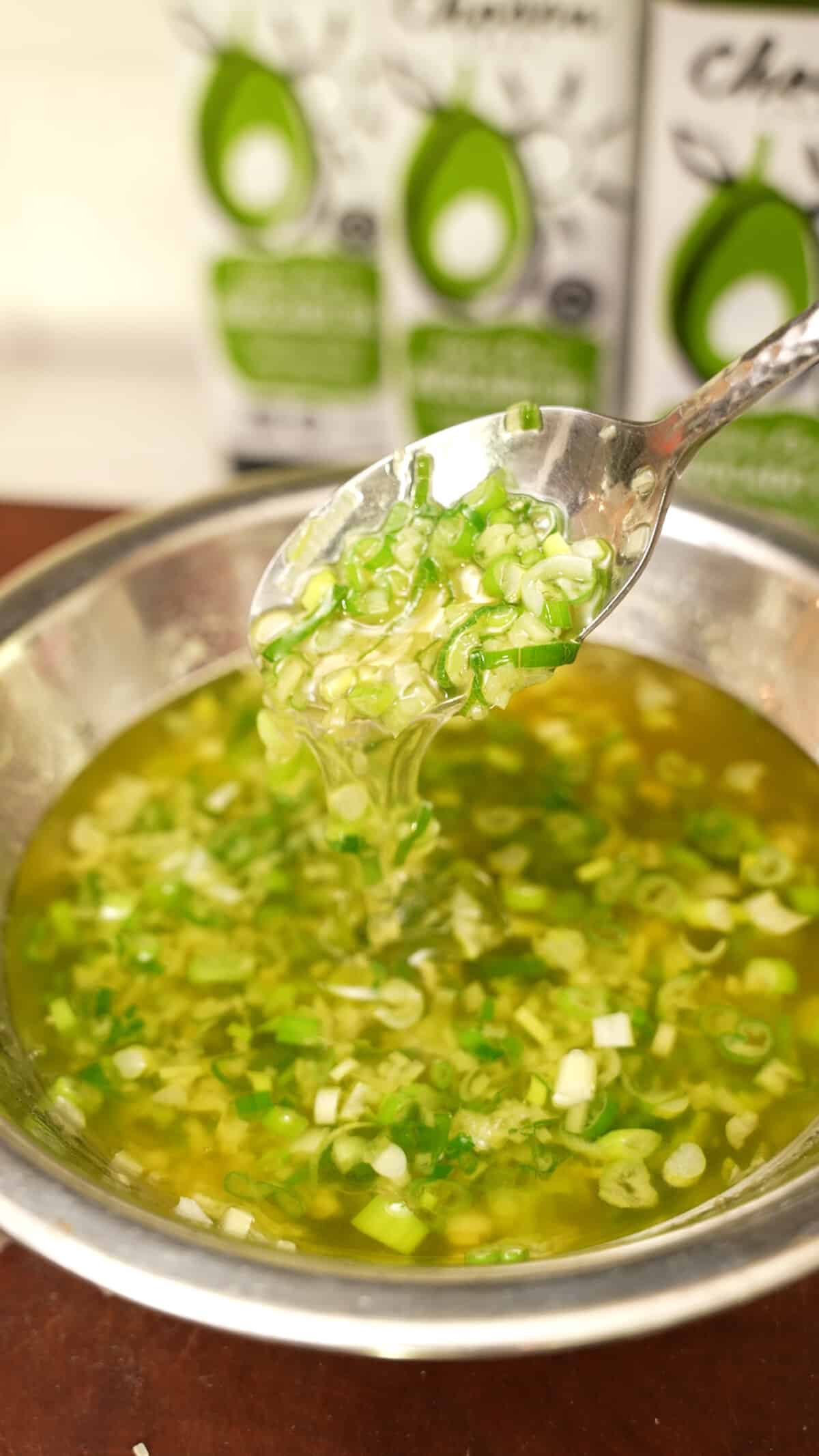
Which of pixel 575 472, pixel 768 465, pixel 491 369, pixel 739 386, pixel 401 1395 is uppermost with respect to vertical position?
pixel 739 386

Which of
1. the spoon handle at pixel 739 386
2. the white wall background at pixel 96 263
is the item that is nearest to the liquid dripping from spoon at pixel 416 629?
the spoon handle at pixel 739 386

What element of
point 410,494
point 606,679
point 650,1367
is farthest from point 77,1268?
point 606,679

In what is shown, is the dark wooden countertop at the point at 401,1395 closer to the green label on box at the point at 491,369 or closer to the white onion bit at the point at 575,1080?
the white onion bit at the point at 575,1080

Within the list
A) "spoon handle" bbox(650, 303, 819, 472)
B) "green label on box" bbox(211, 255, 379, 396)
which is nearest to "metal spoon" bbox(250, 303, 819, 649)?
"spoon handle" bbox(650, 303, 819, 472)

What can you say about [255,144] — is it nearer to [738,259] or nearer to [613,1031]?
[738,259]

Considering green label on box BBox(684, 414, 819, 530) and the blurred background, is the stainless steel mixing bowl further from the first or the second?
green label on box BBox(684, 414, 819, 530)

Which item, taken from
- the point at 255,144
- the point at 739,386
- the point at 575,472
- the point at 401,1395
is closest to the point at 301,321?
the point at 255,144
